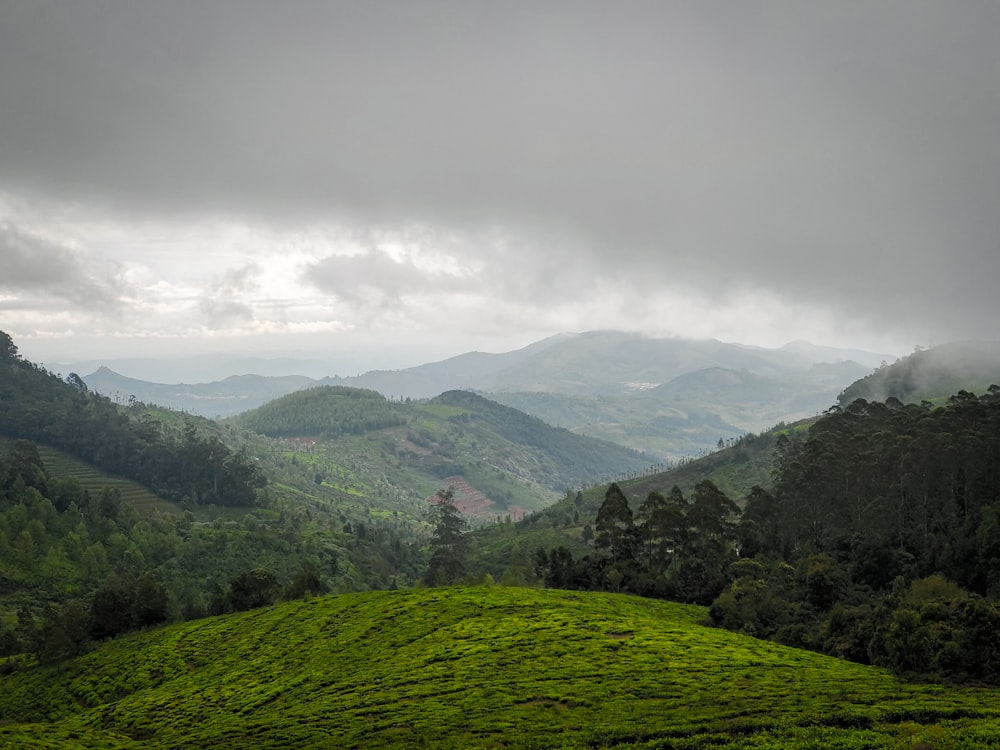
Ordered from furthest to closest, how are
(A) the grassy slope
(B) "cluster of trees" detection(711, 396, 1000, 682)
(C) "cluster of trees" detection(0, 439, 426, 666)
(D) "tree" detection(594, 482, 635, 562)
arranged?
(D) "tree" detection(594, 482, 635, 562) < (C) "cluster of trees" detection(0, 439, 426, 666) < (B) "cluster of trees" detection(711, 396, 1000, 682) < (A) the grassy slope

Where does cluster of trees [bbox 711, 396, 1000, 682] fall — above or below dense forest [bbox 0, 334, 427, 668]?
above

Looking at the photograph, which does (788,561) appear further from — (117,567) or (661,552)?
(117,567)

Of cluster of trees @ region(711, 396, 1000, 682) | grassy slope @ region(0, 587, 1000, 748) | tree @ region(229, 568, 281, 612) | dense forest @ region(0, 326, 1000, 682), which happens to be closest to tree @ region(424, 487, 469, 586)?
dense forest @ region(0, 326, 1000, 682)

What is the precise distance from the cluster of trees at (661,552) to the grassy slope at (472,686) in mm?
10415

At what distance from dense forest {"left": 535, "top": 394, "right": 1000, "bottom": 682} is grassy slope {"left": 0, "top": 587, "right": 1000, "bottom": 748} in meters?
6.93

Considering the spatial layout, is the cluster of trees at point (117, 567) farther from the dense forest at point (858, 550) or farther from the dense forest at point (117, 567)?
the dense forest at point (858, 550)

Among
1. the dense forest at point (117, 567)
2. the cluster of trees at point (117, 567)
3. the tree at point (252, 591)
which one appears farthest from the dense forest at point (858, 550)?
the dense forest at point (117, 567)

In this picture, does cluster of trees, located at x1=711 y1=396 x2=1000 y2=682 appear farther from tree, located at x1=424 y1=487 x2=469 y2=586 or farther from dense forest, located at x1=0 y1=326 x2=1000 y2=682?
tree, located at x1=424 y1=487 x2=469 y2=586

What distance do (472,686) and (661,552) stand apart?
207 ft

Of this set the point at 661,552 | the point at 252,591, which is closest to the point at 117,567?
the point at 252,591

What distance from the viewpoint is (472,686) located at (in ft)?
173

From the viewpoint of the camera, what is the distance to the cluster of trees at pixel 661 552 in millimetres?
101312

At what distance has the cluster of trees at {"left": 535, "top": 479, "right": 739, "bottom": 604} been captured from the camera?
10131 cm

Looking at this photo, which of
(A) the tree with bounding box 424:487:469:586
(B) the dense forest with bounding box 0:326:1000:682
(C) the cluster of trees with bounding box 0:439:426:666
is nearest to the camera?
→ (B) the dense forest with bounding box 0:326:1000:682
